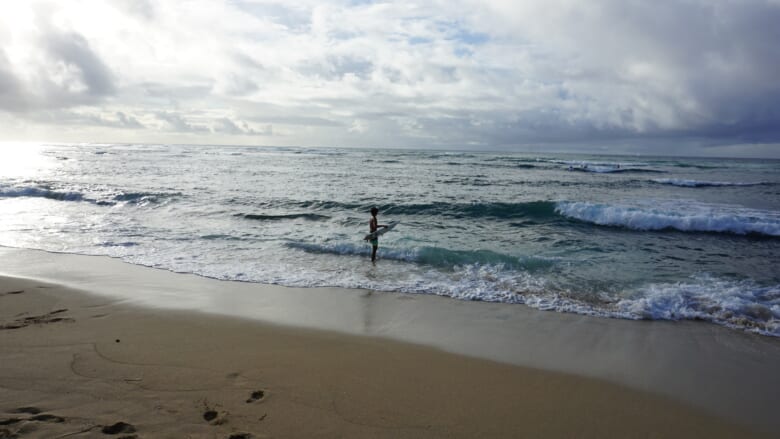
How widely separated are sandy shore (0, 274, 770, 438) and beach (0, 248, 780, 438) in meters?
0.02

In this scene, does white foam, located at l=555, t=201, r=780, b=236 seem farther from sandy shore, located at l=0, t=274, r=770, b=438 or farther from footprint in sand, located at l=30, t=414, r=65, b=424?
footprint in sand, located at l=30, t=414, r=65, b=424

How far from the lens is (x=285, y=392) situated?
4.12m

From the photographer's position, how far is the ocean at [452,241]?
8102 mm

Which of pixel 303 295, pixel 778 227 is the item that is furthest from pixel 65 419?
pixel 778 227

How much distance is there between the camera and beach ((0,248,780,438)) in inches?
142

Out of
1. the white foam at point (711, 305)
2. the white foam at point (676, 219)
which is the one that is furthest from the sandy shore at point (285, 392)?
the white foam at point (676, 219)

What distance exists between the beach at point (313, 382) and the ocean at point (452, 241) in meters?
1.59

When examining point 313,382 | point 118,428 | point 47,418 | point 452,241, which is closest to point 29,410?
point 47,418

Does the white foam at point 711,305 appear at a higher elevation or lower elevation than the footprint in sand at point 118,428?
lower

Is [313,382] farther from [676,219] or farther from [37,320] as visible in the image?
[676,219]

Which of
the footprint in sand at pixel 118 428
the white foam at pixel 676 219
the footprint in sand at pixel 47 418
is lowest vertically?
the footprint in sand at pixel 118 428

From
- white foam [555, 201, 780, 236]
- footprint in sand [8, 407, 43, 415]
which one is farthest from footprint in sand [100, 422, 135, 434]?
white foam [555, 201, 780, 236]

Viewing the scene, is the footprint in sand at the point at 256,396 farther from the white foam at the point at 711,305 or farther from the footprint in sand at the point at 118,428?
the white foam at the point at 711,305

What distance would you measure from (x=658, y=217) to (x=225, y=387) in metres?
16.5
